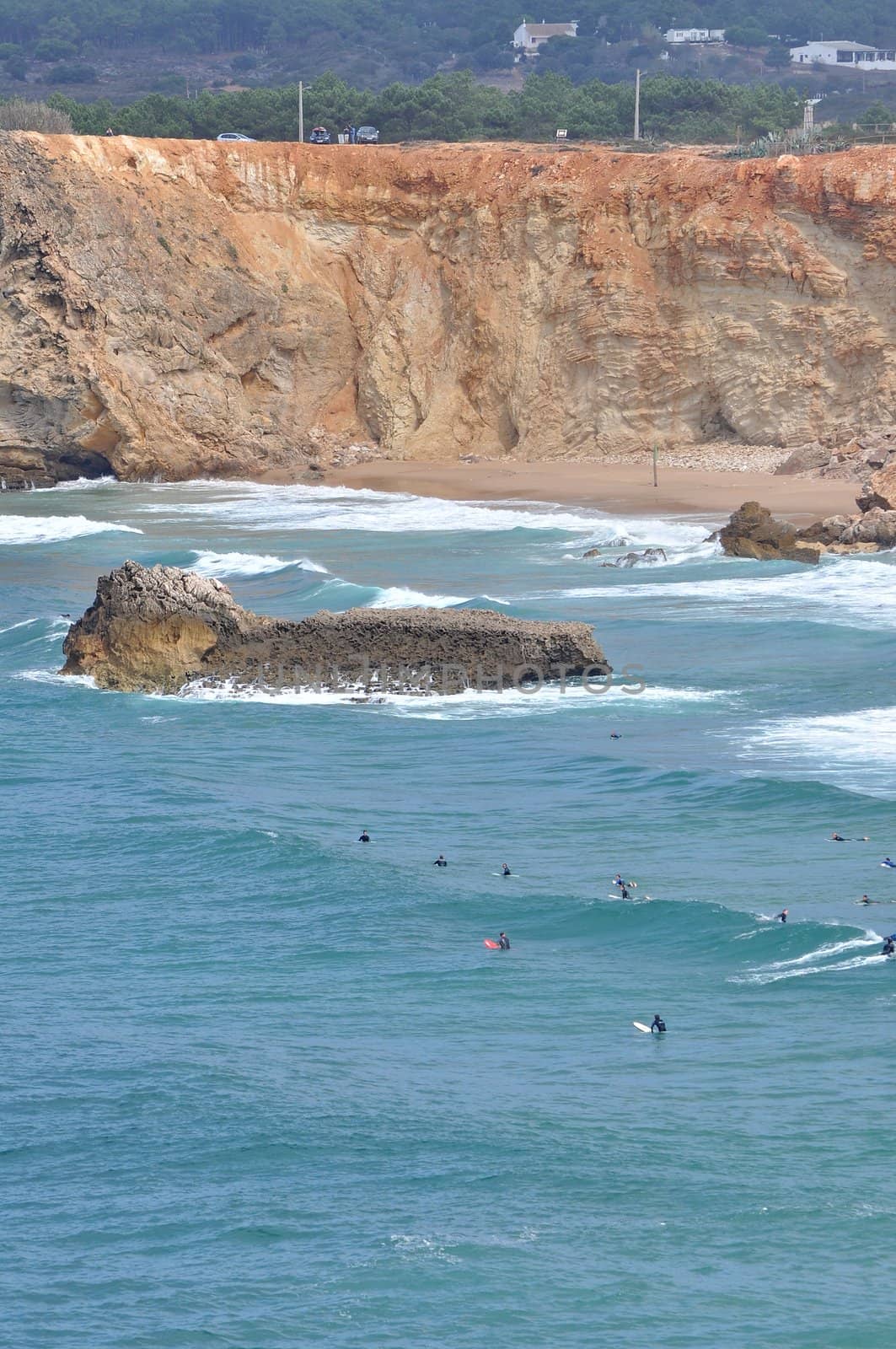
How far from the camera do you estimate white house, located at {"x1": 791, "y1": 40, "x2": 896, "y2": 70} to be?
464 feet

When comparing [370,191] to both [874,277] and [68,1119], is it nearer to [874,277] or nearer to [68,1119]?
[874,277]

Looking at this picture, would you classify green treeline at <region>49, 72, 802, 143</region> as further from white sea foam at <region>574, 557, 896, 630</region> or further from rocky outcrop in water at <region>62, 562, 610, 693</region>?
rocky outcrop in water at <region>62, 562, 610, 693</region>

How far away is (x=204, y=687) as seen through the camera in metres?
29.6

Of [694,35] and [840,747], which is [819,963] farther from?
[694,35]

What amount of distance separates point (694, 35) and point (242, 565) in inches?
4664

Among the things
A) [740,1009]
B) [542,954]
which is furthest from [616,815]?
[740,1009]

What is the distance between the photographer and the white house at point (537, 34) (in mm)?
143750

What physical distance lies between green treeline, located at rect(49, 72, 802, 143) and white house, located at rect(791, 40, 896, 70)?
211 feet

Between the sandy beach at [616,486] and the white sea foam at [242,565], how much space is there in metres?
10.7

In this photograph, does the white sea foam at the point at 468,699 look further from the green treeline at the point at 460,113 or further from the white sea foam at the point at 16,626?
the green treeline at the point at 460,113

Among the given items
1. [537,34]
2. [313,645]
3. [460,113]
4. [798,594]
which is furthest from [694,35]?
[313,645]

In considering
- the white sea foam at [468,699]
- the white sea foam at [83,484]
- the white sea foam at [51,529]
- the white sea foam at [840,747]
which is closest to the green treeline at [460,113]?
the white sea foam at [83,484]

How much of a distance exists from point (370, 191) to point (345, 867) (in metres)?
46.7

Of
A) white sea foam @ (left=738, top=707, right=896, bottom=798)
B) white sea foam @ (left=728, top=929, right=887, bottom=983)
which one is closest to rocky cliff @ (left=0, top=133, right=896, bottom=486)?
white sea foam @ (left=738, top=707, right=896, bottom=798)
